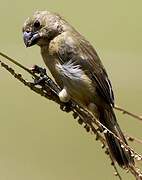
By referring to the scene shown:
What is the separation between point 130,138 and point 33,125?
166cm

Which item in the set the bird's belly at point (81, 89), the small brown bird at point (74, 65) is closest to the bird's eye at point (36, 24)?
the small brown bird at point (74, 65)

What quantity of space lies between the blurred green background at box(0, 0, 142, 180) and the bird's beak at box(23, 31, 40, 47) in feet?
2.47

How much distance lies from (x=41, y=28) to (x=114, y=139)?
458mm

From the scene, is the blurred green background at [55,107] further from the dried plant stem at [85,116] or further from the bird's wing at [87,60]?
the dried plant stem at [85,116]

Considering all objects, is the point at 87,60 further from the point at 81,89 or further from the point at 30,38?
the point at 30,38

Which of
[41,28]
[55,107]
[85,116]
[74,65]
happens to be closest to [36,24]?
[41,28]

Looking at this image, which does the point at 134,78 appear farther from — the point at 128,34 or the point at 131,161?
the point at 131,161

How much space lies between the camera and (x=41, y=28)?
1.98m

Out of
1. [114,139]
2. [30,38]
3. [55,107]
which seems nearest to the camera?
[114,139]

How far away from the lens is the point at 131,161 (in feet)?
3.97

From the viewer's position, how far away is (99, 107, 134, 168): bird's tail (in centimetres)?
153

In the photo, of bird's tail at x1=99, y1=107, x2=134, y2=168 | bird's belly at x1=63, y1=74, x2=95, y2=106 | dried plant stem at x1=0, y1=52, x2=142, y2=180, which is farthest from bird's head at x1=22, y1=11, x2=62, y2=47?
dried plant stem at x1=0, y1=52, x2=142, y2=180

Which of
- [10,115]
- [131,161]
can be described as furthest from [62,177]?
[131,161]

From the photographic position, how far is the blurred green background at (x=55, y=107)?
275 cm
